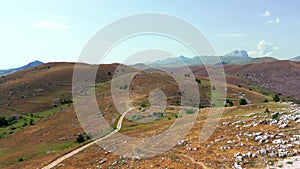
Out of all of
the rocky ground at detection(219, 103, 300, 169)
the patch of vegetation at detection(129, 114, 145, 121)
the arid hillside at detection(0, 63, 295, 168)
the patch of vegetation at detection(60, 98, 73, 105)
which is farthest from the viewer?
the patch of vegetation at detection(60, 98, 73, 105)

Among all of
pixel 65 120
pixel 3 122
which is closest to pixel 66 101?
pixel 3 122

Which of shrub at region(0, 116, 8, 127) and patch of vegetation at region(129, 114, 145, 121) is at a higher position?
patch of vegetation at region(129, 114, 145, 121)

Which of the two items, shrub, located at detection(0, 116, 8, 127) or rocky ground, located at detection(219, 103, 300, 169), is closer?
rocky ground, located at detection(219, 103, 300, 169)

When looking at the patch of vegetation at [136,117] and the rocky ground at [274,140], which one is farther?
the patch of vegetation at [136,117]

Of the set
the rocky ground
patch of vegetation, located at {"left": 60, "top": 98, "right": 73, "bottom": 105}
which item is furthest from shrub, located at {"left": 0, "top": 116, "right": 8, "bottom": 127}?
the rocky ground

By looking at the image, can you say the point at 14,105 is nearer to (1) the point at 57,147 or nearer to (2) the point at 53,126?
(2) the point at 53,126

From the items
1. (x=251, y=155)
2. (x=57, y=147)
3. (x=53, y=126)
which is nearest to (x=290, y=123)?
(x=251, y=155)

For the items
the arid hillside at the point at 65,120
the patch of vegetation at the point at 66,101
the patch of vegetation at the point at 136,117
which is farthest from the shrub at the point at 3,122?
the patch of vegetation at the point at 136,117

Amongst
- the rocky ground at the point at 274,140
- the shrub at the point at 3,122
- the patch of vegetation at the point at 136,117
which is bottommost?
the shrub at the point at 3,122

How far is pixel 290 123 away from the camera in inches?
1352

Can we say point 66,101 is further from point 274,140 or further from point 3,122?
point 274,140

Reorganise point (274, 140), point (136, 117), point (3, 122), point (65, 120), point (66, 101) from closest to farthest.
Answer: point (274, 140)
point (136, 117)
point (65, 120)
point (3, 122)
point (66, 101)

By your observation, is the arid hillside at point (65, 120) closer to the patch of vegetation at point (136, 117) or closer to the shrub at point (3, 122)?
the patch of vegetation at point (136, 117)

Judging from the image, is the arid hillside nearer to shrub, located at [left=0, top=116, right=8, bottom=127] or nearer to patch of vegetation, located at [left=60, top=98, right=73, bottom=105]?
patch of vegetation, located at [left=60, top=98, right=73, bottom=105]
